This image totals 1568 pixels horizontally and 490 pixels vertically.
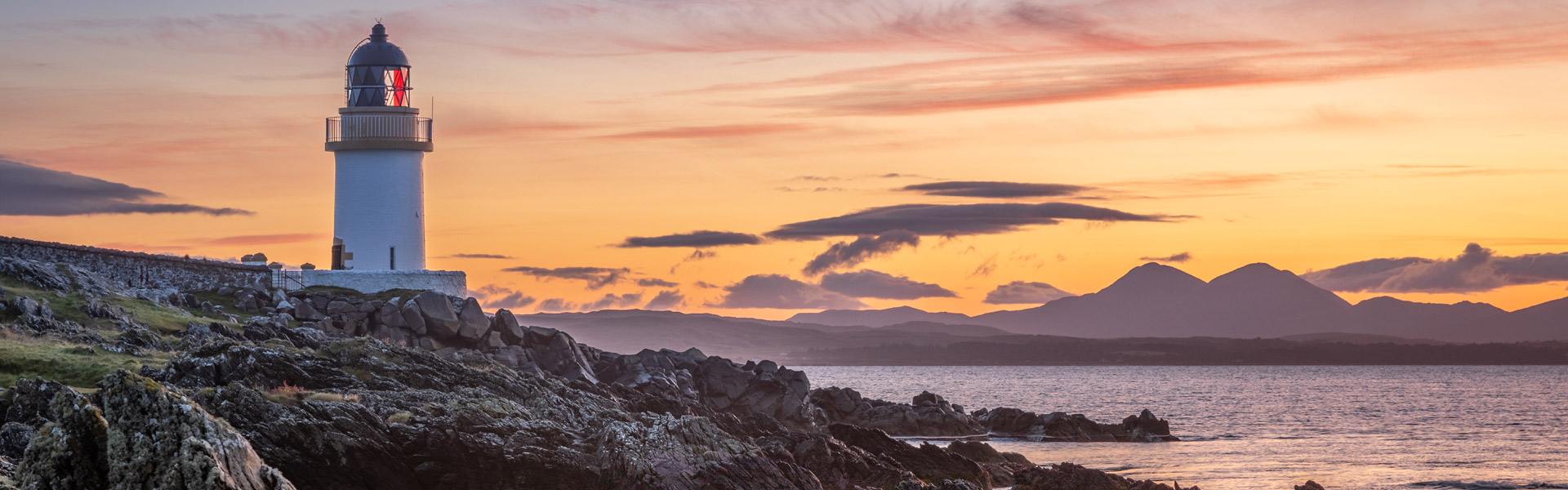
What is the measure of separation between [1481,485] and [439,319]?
36968 millimetres

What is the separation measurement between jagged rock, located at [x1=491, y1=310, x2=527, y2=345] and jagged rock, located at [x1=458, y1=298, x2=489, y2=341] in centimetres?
88

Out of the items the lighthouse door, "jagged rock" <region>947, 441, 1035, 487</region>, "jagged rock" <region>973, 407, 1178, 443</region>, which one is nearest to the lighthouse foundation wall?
the lighthouse door

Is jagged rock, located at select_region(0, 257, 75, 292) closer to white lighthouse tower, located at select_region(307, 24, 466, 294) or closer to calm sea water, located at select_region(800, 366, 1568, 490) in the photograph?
white lighthouse tower, located at select_region(307, 24, 466, 294)

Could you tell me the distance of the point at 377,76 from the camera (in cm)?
5647

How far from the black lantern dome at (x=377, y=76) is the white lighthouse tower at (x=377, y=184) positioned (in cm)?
4

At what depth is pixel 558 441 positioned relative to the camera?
26422mm

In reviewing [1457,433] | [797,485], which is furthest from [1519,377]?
[797,485]

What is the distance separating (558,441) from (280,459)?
5.97 metres

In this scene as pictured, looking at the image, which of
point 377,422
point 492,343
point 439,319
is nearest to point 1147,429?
point 492,343

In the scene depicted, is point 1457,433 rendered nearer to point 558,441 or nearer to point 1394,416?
point 1394,416

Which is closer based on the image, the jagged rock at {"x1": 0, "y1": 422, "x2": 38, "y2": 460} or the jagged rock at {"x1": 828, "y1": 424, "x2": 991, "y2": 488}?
the jagged rock at {"x1": 0, "y1": 422, "x2": 38, "y2": 460}

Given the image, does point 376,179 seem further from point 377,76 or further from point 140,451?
point 140,451

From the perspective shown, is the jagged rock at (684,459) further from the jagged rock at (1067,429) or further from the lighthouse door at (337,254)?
the jagged rock at (1067,429)

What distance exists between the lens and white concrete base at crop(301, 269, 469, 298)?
52.7 m
